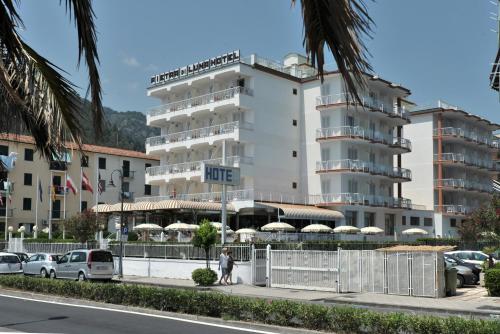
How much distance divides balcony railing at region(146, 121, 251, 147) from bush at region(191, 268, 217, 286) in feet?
86.5

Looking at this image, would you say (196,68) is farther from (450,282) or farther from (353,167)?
(450,282)

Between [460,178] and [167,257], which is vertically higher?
[460,178]

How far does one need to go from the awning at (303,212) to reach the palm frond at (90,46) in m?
45.0

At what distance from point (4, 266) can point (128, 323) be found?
21632 millimetres

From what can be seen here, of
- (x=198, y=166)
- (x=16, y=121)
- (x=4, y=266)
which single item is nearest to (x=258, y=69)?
(x=198, y=166)

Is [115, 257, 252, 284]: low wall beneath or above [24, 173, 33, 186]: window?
beneath

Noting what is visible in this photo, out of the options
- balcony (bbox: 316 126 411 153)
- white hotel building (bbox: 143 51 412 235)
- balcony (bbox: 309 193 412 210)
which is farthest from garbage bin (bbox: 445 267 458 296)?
balcony (bbox: 316 126 411 153)

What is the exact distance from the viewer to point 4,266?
32938mm

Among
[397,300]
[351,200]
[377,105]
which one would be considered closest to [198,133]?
[351,200]

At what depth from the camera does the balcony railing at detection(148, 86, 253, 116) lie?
5478 centimetres

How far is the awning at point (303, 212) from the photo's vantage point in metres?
49.9

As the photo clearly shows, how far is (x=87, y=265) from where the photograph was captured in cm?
2902

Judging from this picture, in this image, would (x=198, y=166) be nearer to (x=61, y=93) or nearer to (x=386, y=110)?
(x=386, y=110)

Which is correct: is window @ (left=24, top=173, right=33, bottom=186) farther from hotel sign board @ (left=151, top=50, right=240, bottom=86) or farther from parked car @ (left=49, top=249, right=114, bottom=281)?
parked car @ (left=49, top=249, right=114, bottom=281)
